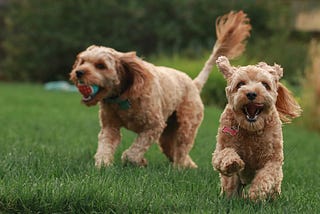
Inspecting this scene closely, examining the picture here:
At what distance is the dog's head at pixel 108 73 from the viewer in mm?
6492

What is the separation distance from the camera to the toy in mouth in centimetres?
652

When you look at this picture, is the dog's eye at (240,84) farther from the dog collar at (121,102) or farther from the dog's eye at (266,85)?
the dog collar at (121,102)

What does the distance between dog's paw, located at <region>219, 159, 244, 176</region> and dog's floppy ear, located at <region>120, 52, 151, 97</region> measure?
196cm

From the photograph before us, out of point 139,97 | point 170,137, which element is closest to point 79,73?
point 139,97

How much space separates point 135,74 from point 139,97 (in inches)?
9.0

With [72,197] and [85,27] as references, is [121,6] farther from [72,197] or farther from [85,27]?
[72,197]

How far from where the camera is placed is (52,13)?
24.3 m

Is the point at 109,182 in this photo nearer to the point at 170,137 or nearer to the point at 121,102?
the point at 121,102

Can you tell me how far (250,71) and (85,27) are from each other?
762 inches

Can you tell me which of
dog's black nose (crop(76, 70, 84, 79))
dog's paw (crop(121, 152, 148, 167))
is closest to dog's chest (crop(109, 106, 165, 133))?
dog's paw (crop(121, 152, 148, 167))

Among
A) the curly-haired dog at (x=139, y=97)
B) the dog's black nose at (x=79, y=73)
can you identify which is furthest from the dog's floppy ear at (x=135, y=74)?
the dog's black nose at (x=79, y=73)

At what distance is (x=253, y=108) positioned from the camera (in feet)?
16.2

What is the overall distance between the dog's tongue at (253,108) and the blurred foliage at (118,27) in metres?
18.2

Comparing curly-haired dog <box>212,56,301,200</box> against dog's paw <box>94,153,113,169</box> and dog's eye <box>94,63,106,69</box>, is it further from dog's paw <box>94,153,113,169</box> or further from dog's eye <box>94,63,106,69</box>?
dog's eye <box>94,63,106,69</box>
